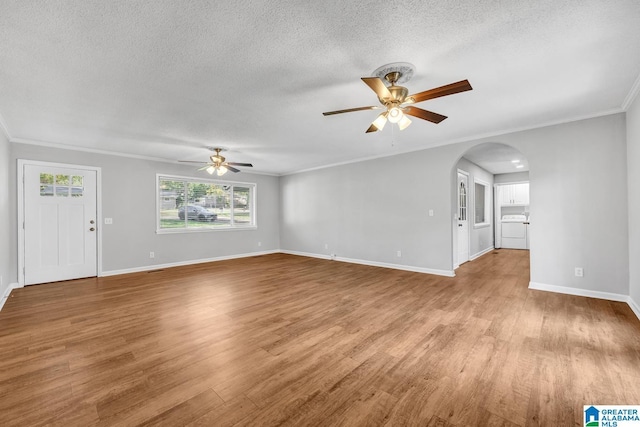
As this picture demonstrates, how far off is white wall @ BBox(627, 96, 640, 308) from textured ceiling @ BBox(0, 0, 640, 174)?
0.93 feet

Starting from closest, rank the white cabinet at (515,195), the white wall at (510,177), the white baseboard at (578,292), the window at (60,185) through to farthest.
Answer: the white baseboard at (578,292) → the window at (60,185) → the white wall at (510,177) → the white cabinet at (515,195)

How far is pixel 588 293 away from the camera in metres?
3.62

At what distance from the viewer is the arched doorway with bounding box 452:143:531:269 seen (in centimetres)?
602

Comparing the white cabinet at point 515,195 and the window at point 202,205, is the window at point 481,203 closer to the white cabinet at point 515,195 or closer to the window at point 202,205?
the white cabinet at point 515,195

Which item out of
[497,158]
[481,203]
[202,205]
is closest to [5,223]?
[202,205]

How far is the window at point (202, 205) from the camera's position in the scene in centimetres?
623

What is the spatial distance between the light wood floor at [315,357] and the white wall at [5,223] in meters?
0.44

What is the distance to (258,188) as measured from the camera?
7.88 metres

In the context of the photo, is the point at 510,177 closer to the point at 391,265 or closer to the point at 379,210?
the point at 379,210

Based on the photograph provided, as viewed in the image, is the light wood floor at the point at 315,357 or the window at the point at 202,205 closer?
the light wood floor at the point at 315,357

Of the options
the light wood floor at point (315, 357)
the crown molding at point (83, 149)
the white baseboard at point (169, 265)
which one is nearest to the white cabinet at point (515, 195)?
the light wood floor at point (315, 357)

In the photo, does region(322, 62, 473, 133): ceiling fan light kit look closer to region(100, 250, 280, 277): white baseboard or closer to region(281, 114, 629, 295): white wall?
region(281, 114, 629, 295): white wall

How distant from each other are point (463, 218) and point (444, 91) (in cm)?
479

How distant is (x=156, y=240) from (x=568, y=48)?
6975 millimetres
